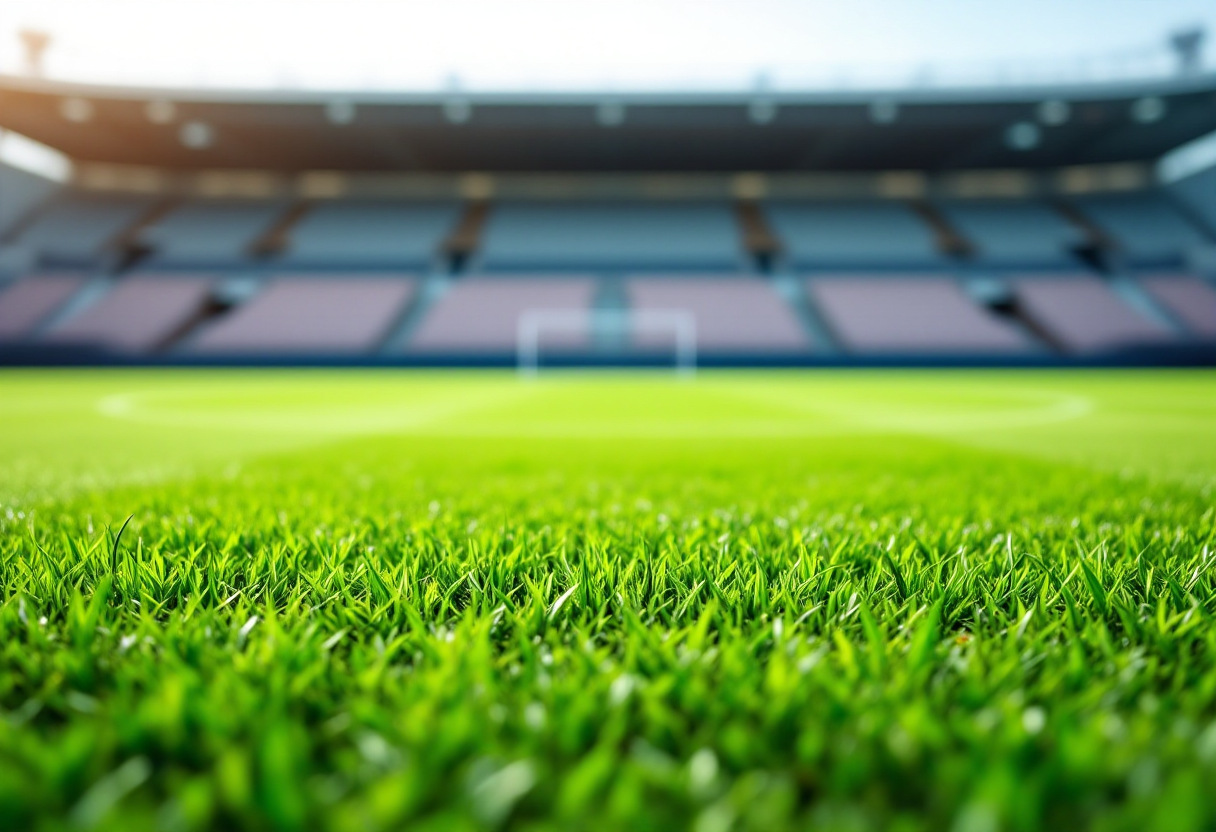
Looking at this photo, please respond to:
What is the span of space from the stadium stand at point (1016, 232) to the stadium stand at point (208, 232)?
86.1ft

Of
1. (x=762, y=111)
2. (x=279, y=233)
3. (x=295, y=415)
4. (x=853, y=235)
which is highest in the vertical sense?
(x=762, y=111)

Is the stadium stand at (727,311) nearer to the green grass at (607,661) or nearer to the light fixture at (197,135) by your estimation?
the light fixture at (197,135)

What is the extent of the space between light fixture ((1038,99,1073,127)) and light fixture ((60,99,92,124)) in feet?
90.1

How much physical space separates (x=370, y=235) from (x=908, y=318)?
62.7ft

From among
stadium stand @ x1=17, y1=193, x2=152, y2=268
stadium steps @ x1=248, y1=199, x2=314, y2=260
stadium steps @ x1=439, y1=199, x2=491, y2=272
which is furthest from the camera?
stadium steps @ x1=439, y1=199, x2=491, y2=272

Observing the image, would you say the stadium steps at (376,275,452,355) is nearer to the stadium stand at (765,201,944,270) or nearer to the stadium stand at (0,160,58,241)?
the stadium stand at (765,201,944,270)

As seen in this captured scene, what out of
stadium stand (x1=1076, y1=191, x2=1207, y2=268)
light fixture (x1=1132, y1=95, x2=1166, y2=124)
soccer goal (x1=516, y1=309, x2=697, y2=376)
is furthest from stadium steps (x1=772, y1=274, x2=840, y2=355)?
stadium stand (x1=1076, y1=191, x2=1207, y2=268)

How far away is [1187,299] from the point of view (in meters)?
22.3

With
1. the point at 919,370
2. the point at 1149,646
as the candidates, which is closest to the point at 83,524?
the point at 1149,646

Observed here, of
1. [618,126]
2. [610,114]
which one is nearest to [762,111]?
[618,126]

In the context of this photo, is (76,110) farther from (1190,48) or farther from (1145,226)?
(1145,226)

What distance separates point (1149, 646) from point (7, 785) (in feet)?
4.06

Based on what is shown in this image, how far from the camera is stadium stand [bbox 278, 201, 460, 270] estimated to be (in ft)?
83.3

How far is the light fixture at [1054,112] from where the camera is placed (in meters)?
20.1
